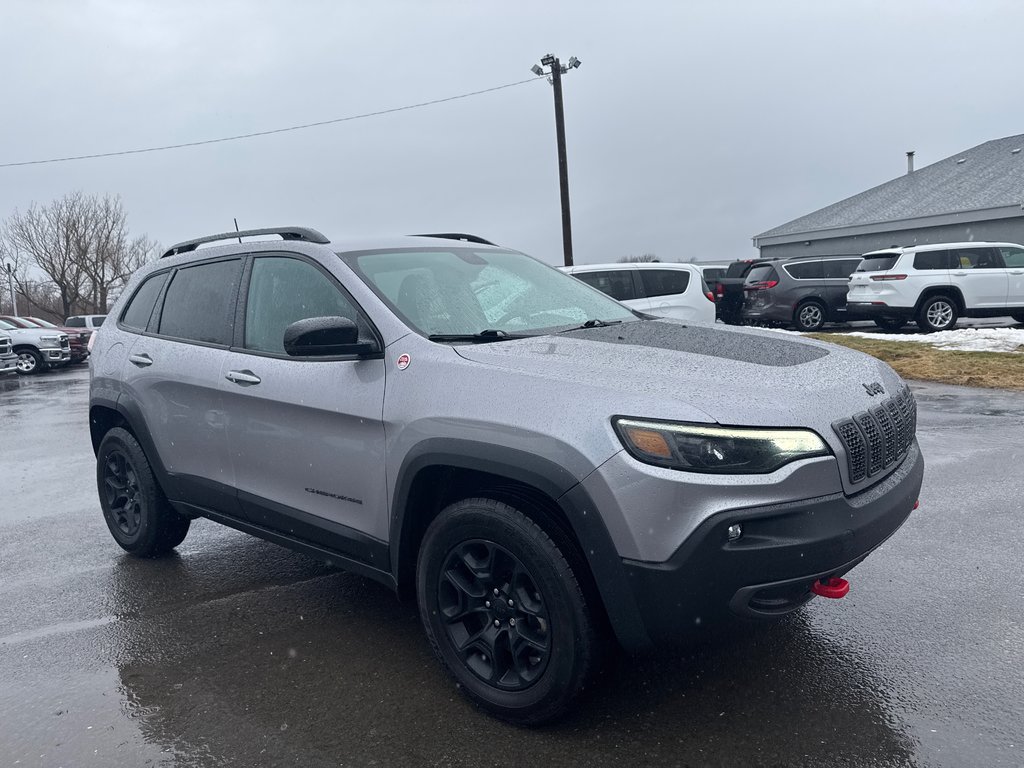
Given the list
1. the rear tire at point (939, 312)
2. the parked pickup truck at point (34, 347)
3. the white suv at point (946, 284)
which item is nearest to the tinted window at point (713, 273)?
the white suv at point (946, 284)

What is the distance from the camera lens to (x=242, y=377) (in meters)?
3.92

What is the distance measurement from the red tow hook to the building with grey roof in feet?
88.3

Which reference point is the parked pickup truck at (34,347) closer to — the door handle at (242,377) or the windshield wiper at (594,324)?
the door handle at (242,377)

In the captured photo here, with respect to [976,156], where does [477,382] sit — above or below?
below

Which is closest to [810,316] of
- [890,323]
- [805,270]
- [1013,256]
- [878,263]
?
[805,270]

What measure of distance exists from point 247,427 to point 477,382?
142 centimetres

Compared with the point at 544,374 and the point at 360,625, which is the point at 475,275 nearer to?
the point at 544,374

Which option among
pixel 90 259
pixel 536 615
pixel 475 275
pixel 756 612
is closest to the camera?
pixel 756 612

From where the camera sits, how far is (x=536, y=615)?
112 inches

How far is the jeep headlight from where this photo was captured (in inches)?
101

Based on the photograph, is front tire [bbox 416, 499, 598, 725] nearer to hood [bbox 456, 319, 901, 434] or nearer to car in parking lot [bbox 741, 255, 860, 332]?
hood [bbox 456, 319, 901, 434]

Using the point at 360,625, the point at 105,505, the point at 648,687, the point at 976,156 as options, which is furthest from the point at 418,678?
the point at 976,156

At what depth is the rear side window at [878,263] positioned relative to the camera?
57.2ft

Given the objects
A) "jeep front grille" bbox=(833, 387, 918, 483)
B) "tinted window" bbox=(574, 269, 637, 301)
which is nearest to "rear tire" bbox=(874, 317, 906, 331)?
"tinted window" bbox=(574, 269, 637, 301)
